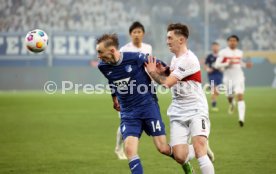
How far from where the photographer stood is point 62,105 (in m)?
28.0

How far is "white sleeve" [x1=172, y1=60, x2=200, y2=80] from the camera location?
8453 mm

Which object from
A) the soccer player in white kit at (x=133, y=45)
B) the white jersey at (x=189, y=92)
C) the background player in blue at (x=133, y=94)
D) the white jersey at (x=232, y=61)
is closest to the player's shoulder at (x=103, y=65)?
the background player in blue at (x=133, y=94)

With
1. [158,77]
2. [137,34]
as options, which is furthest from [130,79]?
[137,34]

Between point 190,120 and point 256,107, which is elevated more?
point 190,120

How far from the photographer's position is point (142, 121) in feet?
28.7

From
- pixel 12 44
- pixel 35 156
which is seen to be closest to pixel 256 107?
pixel 35 156

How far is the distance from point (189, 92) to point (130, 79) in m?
0.77

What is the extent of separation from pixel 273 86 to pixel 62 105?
17669 millimetres

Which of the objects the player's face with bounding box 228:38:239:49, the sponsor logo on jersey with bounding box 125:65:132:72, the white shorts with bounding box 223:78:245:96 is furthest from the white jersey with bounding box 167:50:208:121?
the player's face with bounding box 228:38:239:49

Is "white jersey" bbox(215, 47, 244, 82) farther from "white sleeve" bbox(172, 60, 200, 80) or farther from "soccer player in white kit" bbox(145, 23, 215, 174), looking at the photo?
"white sleeve" bbox(172, 60, 200, 80)

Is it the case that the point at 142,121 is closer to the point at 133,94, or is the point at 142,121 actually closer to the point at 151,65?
the point at 133,94

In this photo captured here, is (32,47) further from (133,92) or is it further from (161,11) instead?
(161,11)

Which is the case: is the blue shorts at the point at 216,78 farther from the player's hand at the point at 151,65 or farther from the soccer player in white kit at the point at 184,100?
the player's hand at the point at 151,65

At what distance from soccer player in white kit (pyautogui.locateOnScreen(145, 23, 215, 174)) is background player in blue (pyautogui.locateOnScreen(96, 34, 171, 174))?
0.19m
